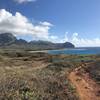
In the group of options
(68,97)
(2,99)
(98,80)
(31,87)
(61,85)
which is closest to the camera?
(2,99)

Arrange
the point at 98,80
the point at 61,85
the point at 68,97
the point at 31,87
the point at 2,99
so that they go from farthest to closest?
the point at 98,80
the point at 61,85
the point at 31,87
the point at 68,97
the point at 2,99

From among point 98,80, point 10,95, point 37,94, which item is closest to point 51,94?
point 37,94

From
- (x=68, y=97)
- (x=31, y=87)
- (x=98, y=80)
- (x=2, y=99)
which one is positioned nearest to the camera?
(x=2, y=99)

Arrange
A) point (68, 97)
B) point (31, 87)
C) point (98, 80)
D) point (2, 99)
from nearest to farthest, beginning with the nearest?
1. point (2, 99)
2. point (68, 97)
3. point (31, 87)
4. point (98, 80)

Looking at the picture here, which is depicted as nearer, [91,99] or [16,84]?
[91,99]

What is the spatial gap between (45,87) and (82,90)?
388 cm

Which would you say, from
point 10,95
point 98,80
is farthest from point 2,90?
point 98,80

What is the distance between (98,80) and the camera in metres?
26.1

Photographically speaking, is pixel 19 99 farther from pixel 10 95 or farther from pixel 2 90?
pixel 2 90

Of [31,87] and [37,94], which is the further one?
[31,87]

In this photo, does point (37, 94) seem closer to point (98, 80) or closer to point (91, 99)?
point (91, 99)

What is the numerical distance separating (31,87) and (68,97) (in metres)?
4.23

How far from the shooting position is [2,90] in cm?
1770

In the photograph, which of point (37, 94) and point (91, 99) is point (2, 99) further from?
point (91, 99)
